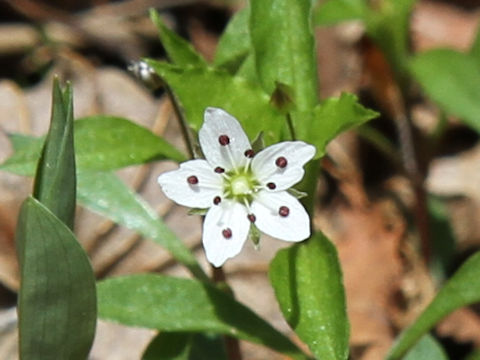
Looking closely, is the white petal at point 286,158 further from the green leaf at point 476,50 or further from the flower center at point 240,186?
the green leaf at point 476,50

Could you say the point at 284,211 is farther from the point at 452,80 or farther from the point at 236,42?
the point at 452,80

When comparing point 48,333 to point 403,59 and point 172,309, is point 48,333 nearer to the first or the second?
point 172,309

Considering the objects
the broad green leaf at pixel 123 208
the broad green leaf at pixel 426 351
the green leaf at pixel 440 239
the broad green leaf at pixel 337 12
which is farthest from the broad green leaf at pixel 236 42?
the green leaf at pixel 440 239

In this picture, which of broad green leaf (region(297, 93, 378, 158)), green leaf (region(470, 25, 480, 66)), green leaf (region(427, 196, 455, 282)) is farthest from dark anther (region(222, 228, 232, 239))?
green leaf (region(427, 196, 455, 282))

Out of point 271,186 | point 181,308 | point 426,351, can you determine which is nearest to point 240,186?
point 271,186

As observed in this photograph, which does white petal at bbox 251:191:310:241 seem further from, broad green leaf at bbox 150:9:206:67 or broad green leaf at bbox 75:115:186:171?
broad green leaf at bbox 150:9:206:67

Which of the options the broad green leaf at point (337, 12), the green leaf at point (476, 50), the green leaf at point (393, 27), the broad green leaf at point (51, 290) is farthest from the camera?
the green leaf at point (476, 50)
